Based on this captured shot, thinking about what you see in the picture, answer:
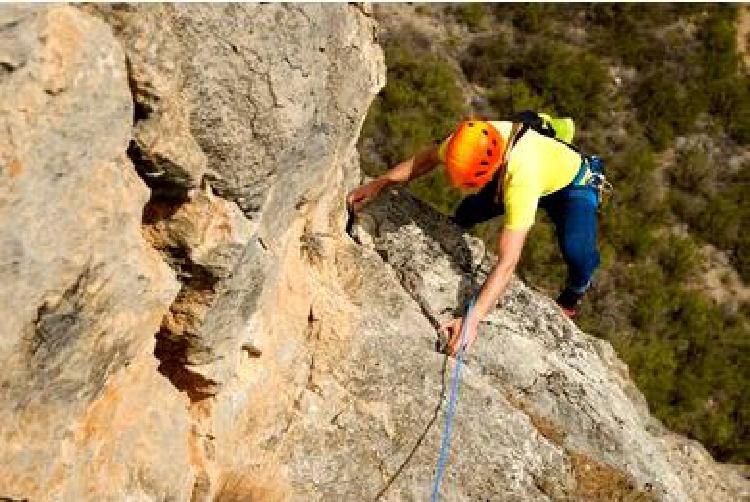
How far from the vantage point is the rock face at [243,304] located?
2748 mm

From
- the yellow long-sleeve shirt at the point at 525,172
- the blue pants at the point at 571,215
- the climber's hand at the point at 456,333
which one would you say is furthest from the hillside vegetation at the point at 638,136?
the climber's hand at the point at 456,333

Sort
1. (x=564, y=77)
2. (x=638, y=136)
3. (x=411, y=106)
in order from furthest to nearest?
(x=564, y=77), (x=638, y=136), (x=411, y=106)

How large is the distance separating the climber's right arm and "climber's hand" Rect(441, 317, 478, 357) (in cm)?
105

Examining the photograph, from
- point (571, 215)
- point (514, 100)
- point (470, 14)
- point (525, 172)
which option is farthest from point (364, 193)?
point (470, 14)

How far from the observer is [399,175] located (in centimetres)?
579

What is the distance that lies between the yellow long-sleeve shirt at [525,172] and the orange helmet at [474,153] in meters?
0.13

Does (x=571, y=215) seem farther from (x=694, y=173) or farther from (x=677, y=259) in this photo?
(x=694, y=173)

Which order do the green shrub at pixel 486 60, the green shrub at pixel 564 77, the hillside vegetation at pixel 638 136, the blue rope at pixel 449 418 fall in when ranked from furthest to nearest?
the green shrub at pixel 486 60 → the green shrub at pixel 564 77 → the hillside vegetation at pixel 638 136 → the blue rope at pixel 449 418

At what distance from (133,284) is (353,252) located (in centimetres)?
240

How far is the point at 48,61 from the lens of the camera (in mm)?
2549

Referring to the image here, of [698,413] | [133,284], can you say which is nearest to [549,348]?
[133,284]

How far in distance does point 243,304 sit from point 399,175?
1.93 meters

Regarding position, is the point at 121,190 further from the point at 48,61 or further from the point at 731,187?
the point at 731,187

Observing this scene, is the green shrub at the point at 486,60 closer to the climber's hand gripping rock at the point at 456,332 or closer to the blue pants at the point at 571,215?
the blue pants at the point at 571,215
